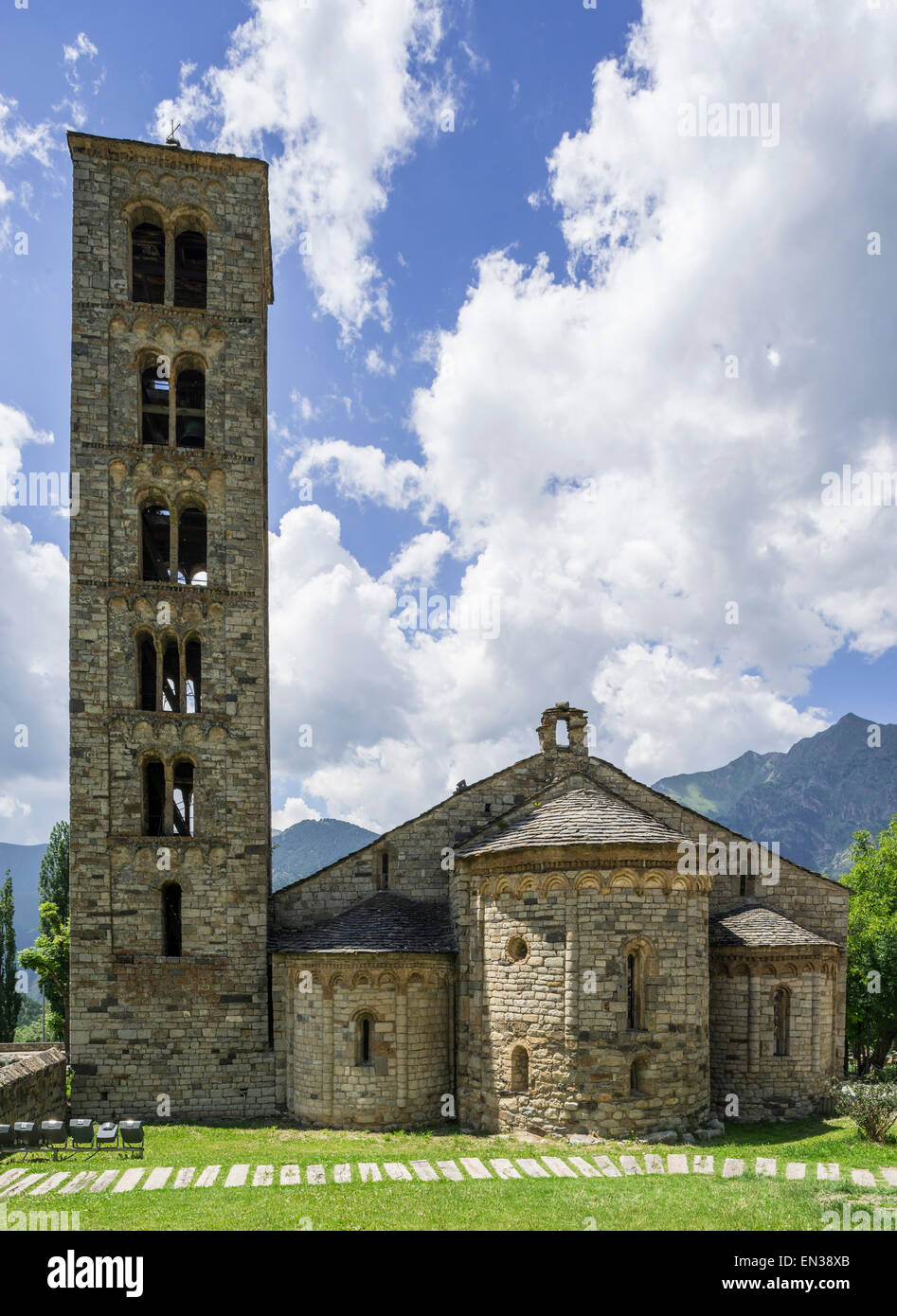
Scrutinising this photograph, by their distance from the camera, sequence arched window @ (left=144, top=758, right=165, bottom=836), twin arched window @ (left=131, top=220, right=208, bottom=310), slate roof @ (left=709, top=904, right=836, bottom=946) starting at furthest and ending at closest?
1. twin arched window @ (left=131, top=220, right=208, bottom=310)
2. arched window @ (left=144, top=758, right=165, bottom=836)
3. slate roof @ (left=709, top=904, right=836, bottom=946)

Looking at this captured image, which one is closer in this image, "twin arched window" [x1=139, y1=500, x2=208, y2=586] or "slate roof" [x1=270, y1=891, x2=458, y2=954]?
"slate roof" [x1=270, y1=891, x2=458, y2=954]

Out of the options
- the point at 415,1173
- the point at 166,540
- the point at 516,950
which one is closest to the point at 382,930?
the point at 516,950

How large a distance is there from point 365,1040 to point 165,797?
8.40 meters

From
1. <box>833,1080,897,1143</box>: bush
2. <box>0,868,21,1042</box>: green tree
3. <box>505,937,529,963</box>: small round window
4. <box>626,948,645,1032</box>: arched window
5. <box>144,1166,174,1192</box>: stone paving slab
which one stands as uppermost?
<box>505,937,529,963</box>: small round window

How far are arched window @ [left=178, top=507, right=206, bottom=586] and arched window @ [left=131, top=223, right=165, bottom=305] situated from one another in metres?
6.91

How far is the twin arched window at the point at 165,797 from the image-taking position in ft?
71.0

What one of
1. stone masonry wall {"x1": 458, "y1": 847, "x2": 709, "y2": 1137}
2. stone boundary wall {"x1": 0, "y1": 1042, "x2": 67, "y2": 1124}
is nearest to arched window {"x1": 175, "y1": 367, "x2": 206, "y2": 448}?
stone masonry wall {"x1": 458, "y1": 847, "x2": 709, "y2": 1137}

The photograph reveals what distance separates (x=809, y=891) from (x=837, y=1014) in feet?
11.3

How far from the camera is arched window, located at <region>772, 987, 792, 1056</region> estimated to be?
2061 centimetres

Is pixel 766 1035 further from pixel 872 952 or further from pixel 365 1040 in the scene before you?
pixel 872 952

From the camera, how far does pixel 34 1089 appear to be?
19312mm

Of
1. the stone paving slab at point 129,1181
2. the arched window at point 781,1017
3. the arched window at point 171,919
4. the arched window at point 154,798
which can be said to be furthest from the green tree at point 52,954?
the arched window at point 781,1017

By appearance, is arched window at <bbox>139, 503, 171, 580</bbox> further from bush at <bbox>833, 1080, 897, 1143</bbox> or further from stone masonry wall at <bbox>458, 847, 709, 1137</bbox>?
bush at <bbox>833, 1080, 897, 1143</bbox>
